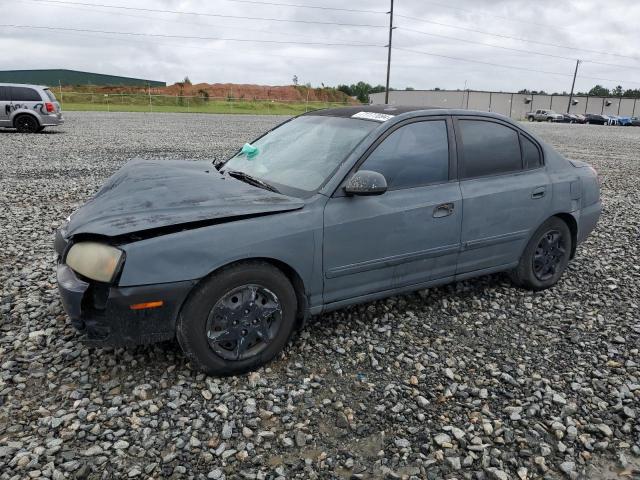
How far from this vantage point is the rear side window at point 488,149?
3.98 m

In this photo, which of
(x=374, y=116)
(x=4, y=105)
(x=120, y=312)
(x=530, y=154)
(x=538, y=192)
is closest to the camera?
(x=120, y=312)

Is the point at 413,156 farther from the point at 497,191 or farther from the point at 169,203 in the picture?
the point at 169,203

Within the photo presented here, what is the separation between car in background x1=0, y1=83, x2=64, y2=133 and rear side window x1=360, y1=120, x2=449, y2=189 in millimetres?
16526

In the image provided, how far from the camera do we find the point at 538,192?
4277mm

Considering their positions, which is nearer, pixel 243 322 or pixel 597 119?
pixel 243 322

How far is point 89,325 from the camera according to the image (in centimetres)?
280

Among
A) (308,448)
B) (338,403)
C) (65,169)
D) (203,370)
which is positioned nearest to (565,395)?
(338,403)

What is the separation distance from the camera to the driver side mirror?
10.5 feet

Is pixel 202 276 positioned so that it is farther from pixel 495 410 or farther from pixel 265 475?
pixel 495 410

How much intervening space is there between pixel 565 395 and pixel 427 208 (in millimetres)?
1488

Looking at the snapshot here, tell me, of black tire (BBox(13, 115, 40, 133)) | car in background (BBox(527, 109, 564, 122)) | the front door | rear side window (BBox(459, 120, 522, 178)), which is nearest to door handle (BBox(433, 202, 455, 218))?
the front door

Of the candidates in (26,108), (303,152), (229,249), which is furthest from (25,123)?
(229,249)

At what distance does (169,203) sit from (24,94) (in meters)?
16.6

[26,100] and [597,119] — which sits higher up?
[597,119]
